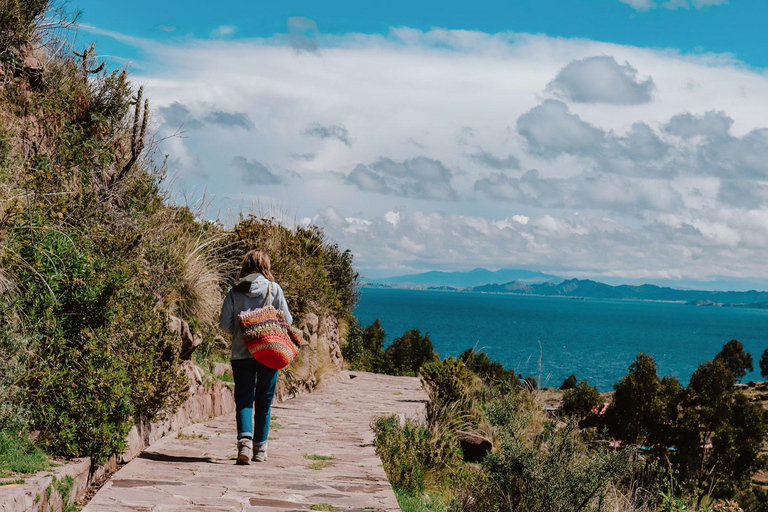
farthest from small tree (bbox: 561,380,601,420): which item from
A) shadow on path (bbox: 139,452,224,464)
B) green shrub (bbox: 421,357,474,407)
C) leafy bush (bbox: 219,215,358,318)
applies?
shadow on path (bbox: 139,452,224,464)

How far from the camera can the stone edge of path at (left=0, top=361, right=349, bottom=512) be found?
Answer: 439 cm

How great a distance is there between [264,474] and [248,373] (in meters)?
0.96

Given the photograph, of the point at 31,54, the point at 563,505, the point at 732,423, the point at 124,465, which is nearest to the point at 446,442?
the point at 563,505

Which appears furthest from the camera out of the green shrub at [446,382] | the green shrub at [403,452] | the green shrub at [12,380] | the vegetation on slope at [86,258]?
the green shrub at [446,382]

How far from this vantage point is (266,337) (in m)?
6.39

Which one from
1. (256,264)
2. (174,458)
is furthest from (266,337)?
(174,458)

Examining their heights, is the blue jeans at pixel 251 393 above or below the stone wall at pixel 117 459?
above

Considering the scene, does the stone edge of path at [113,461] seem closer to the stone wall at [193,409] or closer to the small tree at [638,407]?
the stone wall at [193,409]

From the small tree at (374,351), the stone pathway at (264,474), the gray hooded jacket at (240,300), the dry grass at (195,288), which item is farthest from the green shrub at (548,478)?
the small tree at (374,351)

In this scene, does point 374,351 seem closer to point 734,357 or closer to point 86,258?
point 86,258

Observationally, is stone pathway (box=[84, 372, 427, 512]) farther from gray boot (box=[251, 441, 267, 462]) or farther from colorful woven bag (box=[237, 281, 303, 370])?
colorful woven bag (box=[237, 281, 303, 370])

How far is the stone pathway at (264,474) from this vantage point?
16.9ft

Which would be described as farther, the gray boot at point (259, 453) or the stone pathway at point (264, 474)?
the gray boot at point (259, 453)

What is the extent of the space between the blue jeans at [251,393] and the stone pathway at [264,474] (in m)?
0.37
